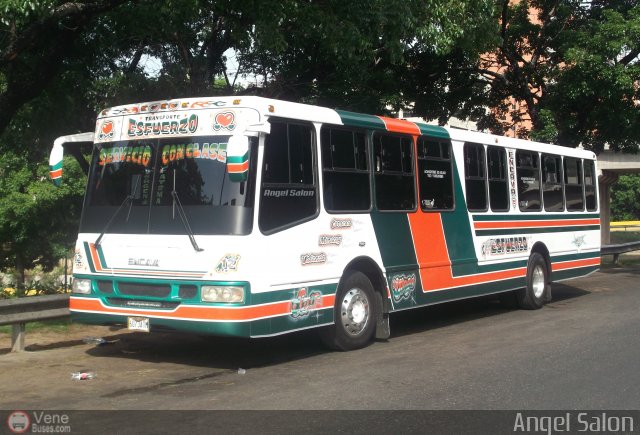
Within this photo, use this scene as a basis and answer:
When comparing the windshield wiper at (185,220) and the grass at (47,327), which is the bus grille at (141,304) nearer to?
the windshield wiper at (185,220)

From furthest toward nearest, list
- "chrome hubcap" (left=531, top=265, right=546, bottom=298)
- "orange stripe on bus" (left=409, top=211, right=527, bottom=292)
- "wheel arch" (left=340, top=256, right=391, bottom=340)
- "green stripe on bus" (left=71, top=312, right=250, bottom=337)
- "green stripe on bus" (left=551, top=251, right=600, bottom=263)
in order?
1. "green stripe on bus" (left=551, top=251, right=600, bottom=263)
2. "chrome hubcap" (left=531, top=265, right=546, bottom=298)
3. "orange stripe on bus" (left=409, top=211, right=527, bottom=292)
4. "wheel arch" (left=340, top=256, right=391, bottom=340)
5. "green stripe on bus" (left=71, top=312, right=250, bottom=337)

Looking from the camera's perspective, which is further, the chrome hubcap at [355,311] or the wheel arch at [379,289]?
the wheel arch at [379,289]

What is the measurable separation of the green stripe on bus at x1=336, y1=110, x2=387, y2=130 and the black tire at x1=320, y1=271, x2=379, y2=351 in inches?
75.6

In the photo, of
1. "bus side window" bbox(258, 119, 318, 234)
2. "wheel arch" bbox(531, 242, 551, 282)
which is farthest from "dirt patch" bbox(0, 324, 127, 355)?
"wheel arch" bbox(531, 242, 551, 282)

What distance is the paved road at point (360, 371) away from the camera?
22.7ft

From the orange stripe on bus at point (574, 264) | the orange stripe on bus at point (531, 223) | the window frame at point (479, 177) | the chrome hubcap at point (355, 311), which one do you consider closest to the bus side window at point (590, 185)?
the orange stripe on bus at point (531, 223)

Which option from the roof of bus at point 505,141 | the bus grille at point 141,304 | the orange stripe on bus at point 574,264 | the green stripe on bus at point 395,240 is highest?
the roof of bus at point 505,141

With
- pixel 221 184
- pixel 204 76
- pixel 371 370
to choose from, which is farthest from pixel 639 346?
pixel 204 76

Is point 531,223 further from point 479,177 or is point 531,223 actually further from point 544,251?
point 479,177

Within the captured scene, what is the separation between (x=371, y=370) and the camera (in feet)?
27.1

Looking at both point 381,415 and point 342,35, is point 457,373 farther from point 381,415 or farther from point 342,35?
point 342,35

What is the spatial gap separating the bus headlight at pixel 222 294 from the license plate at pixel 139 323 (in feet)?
2.63

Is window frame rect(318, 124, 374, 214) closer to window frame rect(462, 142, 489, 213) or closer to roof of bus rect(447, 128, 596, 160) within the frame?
roof of bus rect(447, 128, 596, 160)

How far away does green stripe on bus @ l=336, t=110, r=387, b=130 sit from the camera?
9605 mm
